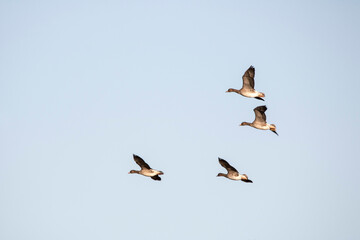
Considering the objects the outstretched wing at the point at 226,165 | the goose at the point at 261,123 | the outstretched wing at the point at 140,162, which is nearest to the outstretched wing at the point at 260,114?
the goose at the point at 261,123

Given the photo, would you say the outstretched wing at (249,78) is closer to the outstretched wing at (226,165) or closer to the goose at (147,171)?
the outstretched wing at (226,165)

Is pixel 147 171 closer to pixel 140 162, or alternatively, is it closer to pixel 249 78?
pixel 140 162

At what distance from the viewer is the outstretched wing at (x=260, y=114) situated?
130875mm

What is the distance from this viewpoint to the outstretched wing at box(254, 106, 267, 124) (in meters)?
131

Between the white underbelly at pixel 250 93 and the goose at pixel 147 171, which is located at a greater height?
the white underbelly at pixel 250 93

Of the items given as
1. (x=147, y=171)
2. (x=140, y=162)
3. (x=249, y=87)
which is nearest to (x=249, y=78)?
(x=249, y=87)

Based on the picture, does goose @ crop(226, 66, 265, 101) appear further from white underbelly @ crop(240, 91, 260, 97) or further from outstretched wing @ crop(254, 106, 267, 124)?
outstretched wing @ crop(254, 106, 267, 124)

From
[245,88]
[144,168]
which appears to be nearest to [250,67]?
[245,88]

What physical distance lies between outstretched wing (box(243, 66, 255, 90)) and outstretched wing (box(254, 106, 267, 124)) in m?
1.71

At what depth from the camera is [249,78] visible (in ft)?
427

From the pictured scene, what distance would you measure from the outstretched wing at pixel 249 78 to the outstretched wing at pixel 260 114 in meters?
1.71

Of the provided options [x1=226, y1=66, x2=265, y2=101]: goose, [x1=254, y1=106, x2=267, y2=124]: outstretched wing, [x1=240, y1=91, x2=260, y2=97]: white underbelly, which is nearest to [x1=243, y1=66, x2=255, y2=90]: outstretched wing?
[x1=226, y1=66, x2=265, y2=101]: goose

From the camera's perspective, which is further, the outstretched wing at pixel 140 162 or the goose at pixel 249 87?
the outstretched wing at pixel 140 162

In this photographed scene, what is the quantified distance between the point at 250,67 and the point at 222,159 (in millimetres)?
7287
